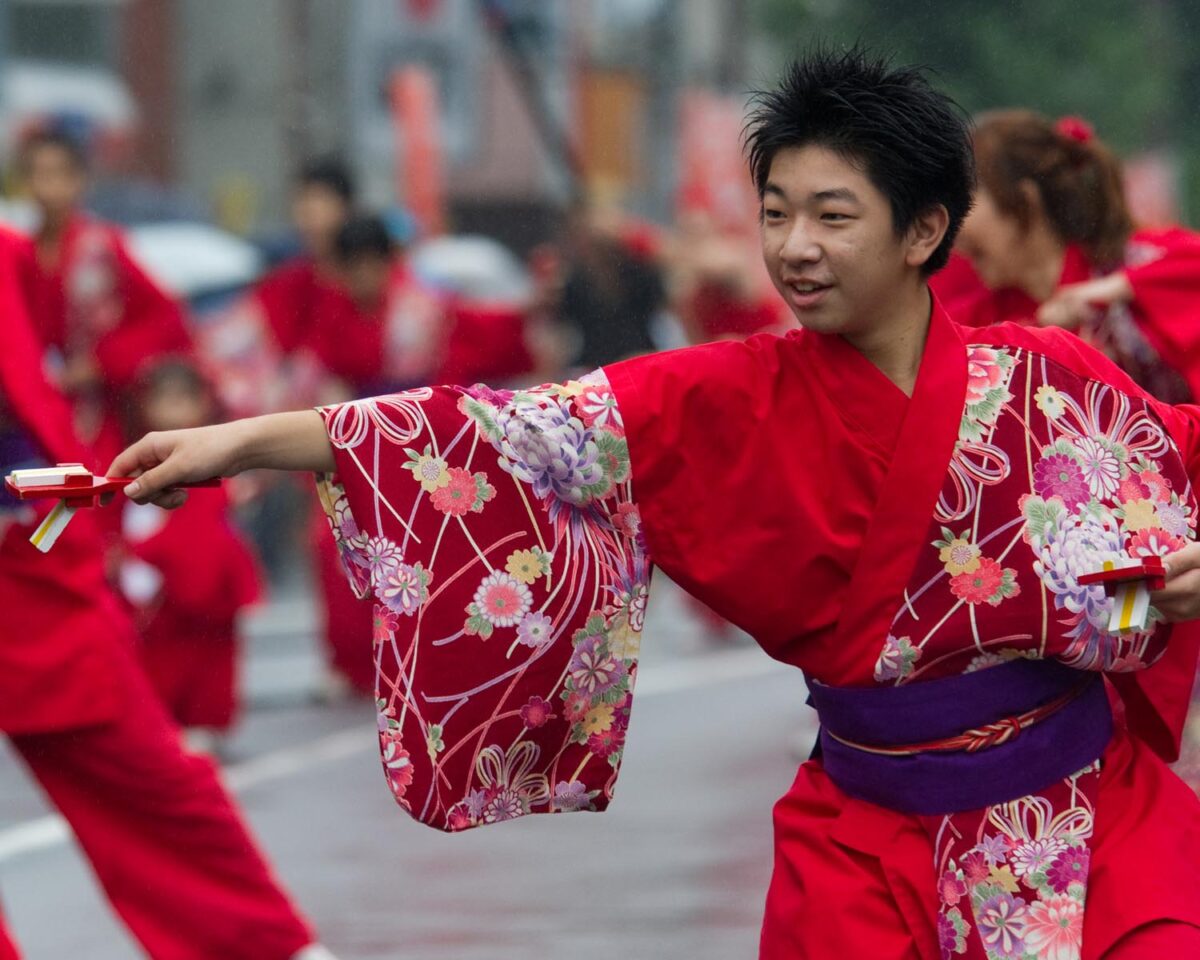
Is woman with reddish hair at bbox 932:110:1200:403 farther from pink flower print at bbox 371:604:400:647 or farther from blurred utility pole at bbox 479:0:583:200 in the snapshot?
blurred utility pole at bbox 479:0:583:200

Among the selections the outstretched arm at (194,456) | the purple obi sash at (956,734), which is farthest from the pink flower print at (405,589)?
the purple obi sash at (956,734)

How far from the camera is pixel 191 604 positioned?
853 cm

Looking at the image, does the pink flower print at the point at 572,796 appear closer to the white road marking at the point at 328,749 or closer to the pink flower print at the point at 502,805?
the pink flower print at the point at 502,805

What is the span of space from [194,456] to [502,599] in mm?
518

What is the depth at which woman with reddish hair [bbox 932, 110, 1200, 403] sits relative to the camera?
4.60 metres

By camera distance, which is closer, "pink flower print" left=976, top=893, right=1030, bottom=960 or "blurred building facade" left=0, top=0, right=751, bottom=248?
"pink flower print" left=976, top=893, right=1030, bottom=960

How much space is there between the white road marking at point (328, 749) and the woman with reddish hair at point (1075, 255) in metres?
2.73

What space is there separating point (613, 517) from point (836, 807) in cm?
49

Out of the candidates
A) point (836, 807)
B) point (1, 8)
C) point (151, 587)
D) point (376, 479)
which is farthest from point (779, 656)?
point (1, 8)

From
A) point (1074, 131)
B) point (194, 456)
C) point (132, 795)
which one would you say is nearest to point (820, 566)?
point (194, 456)

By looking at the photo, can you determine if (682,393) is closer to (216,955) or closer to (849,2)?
(216,955)

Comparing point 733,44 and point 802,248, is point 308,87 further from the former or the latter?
point 802,248

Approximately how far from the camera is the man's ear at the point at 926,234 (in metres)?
3.38

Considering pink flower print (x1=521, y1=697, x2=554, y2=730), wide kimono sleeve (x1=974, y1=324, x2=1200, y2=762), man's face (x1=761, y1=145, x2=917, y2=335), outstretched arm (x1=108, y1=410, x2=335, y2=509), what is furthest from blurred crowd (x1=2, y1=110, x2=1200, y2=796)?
outstretched arm (x1=108, y1=410, x2=335, y2=509)
